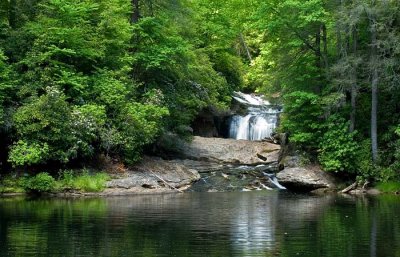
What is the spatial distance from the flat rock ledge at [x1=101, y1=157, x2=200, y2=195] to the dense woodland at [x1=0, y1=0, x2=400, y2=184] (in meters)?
0.95

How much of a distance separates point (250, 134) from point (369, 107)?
35.2ft

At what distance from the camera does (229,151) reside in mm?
37031

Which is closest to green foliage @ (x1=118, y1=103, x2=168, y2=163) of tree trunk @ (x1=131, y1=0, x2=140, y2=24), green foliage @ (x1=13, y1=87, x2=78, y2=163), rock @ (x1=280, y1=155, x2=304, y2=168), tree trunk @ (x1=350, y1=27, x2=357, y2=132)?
green foliage @ (x1=13, y1=87, x2=78, y2=163)

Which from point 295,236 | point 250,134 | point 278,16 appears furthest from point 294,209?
point 250,134

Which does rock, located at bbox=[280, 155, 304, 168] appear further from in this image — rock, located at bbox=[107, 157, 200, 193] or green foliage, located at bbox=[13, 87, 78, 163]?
green foliage, located at bbox=[13, 87, 78, 163]

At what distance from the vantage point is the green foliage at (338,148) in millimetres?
31641

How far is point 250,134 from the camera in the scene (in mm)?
42312

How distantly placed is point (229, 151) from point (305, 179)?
6935 millimetres

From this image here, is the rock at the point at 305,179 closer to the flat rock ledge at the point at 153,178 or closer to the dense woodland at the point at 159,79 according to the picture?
the dense woodland at the point at 159,79

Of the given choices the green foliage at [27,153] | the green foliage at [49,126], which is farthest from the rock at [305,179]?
the green foliage at [27,153]

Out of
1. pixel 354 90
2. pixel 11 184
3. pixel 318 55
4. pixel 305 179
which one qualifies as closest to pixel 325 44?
pixel 318 55

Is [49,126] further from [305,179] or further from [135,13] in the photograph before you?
[305,179]

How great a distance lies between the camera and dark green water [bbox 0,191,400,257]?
14820 mm

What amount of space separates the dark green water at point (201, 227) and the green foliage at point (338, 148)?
4330mm
